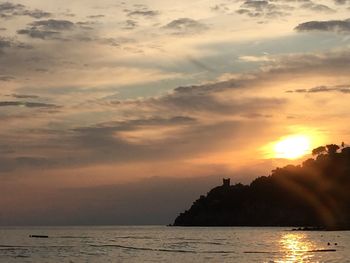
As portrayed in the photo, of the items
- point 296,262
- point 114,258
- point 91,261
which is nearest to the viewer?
point 296,262

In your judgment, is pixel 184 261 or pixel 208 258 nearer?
pixel 184 261

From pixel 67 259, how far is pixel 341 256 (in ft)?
158

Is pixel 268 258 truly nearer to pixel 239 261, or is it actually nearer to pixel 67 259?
pixel 239 261

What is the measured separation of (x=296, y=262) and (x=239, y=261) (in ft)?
31.4

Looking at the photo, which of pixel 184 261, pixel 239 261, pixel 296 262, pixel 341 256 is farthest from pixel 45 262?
pixel 341 256

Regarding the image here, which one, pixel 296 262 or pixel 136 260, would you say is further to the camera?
pixel 136 260

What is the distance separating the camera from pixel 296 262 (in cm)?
10244

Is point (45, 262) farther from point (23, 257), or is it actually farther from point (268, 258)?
point (268, 258)

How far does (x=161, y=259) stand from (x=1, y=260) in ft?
90.9

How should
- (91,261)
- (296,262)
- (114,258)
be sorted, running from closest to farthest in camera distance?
(296,262) < (91,261) < (114,258)

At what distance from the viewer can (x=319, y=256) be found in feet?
378

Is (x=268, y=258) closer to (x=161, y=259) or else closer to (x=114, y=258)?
(x=161, y=259)

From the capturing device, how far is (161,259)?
113m

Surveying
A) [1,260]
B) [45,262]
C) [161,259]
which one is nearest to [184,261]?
[161,259]
